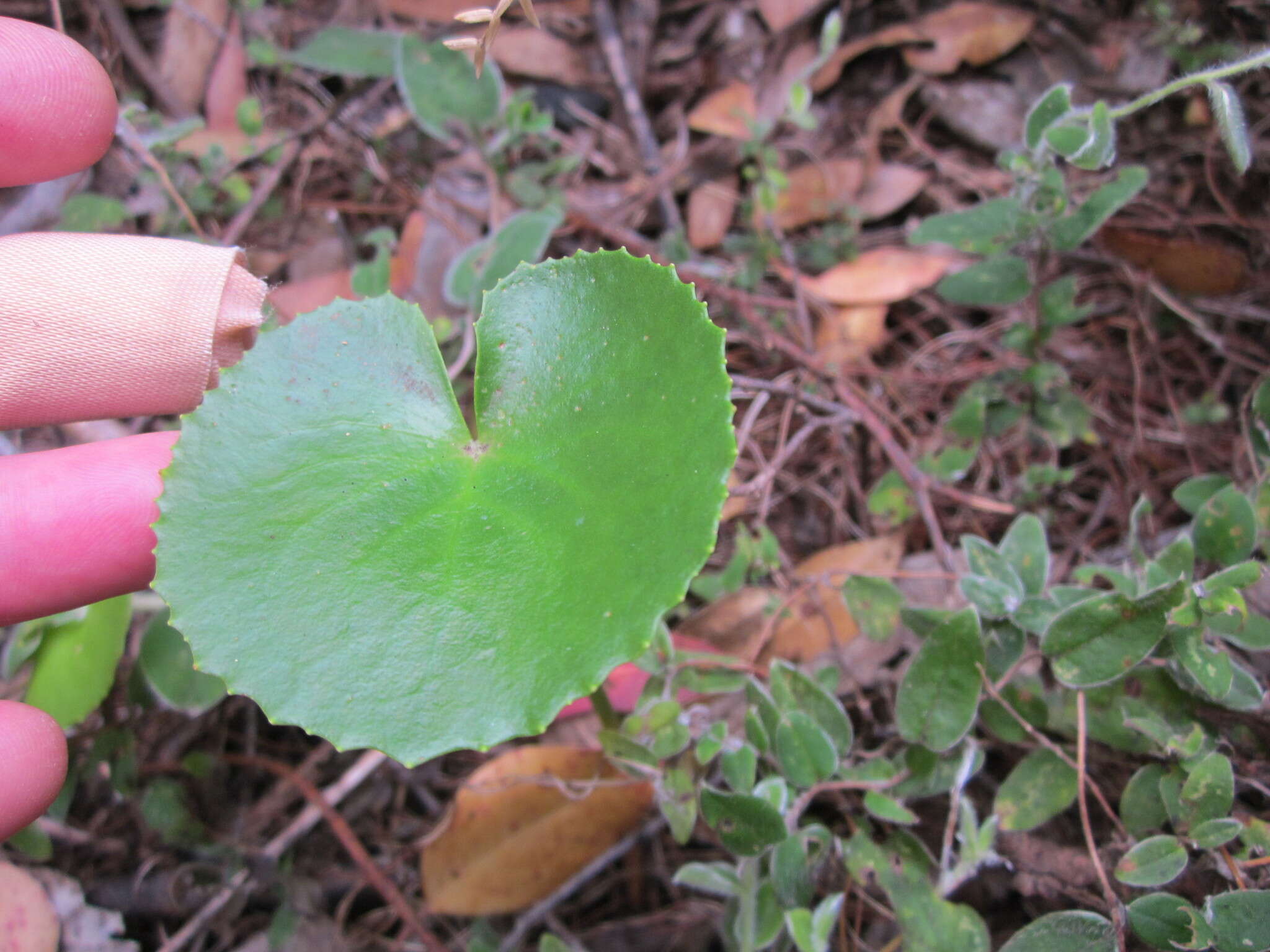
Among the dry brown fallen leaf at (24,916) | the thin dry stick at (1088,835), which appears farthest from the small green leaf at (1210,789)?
the dry brown fallen leaf at (24,916)

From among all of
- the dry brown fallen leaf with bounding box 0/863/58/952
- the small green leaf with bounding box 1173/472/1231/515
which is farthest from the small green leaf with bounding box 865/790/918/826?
the dry brown fallen leaf with bounding box 0/863/58/952

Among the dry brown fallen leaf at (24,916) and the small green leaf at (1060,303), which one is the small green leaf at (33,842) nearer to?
the dry brown fallen leaf at (24,916)

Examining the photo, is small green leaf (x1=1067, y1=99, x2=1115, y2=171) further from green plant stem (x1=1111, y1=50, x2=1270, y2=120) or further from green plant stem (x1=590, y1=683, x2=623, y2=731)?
green plant stem (x1=590, y1=683, x2=623, y2=731)

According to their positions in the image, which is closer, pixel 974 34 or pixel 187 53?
pixel 974 34

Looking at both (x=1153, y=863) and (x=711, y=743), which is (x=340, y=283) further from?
(x=1153, y=863)

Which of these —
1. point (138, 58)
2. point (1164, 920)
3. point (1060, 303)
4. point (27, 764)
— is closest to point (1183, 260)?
point (1060, 303)
